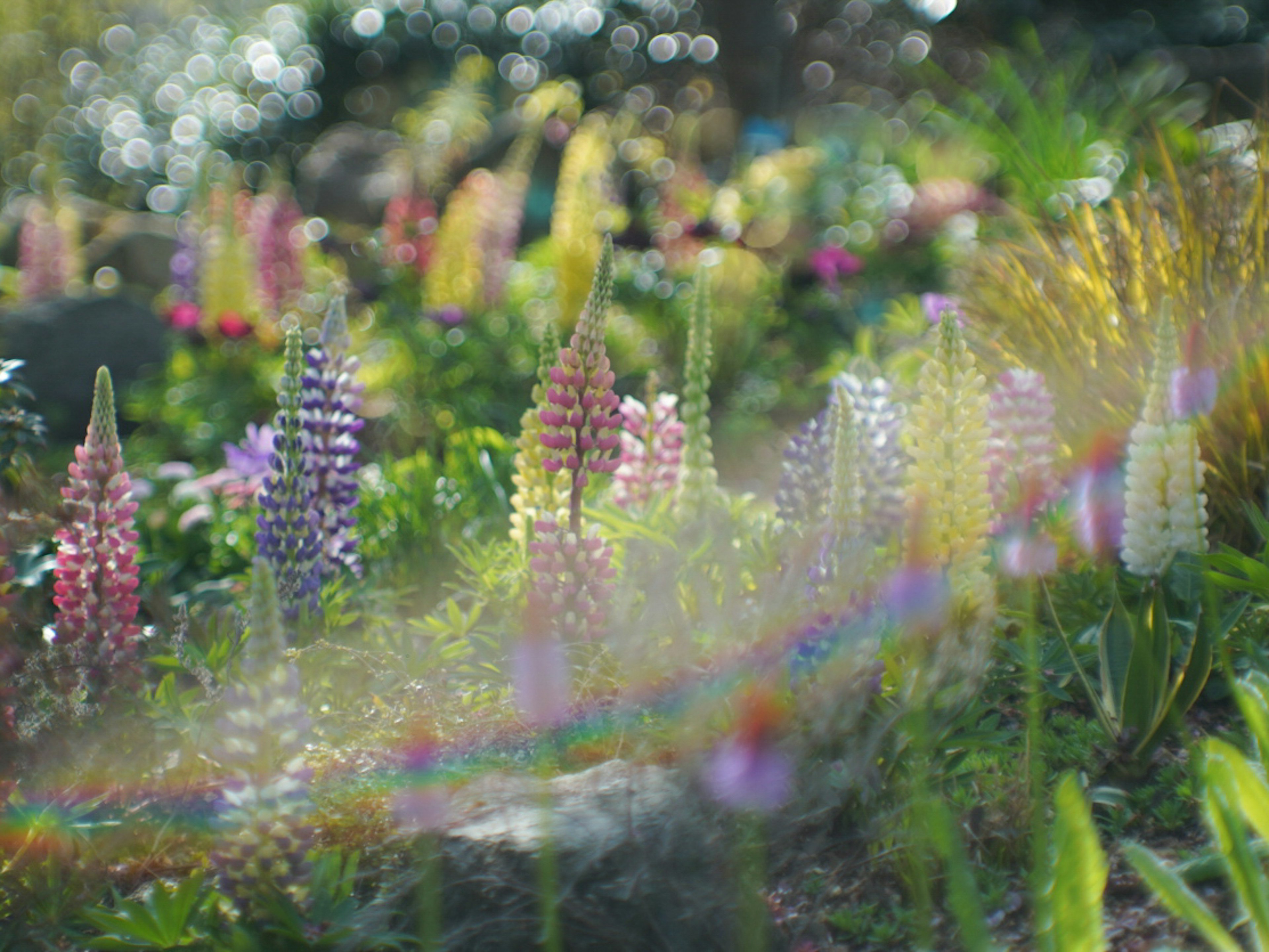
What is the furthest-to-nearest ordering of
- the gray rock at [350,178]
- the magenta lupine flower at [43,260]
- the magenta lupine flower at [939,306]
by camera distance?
the gray rock at [350,178], the magenta lupine flower at [43,260], the magenta lupine flower at [939,306]

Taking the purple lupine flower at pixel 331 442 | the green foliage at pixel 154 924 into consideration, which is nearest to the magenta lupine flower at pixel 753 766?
the green foliage at pixel 154 924

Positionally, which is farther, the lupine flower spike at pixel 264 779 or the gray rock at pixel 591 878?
the gray rock at pixel 591 878

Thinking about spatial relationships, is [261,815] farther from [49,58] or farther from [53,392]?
[49,58]

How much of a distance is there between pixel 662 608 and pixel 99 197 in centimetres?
1307

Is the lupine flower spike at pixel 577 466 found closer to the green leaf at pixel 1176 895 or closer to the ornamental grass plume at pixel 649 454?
the ornamental grass plume at pixel 649 454

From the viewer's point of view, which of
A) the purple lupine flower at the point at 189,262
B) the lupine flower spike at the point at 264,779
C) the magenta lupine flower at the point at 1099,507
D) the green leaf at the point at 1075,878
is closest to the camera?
the green leaf at the point at 1075,878

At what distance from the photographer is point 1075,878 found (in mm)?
1380

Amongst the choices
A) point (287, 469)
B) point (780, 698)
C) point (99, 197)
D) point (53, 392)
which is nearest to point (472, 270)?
point (53, 392)

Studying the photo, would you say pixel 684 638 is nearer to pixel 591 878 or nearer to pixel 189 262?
pixel 591 878

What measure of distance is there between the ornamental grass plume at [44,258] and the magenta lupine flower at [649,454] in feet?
16.5

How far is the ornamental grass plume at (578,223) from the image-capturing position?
18.8 ft

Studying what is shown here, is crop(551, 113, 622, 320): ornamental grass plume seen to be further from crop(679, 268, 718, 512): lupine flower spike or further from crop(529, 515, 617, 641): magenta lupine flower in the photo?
crop(529, 515, 617, 641): magenta lupine flower

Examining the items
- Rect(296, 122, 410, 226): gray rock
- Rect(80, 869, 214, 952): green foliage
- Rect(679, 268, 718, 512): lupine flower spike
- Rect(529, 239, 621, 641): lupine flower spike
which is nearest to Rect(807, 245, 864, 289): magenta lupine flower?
Rect(679, 268, 718, 512): lupine flower spike

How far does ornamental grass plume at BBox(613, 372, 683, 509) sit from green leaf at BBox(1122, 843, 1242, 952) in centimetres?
168
